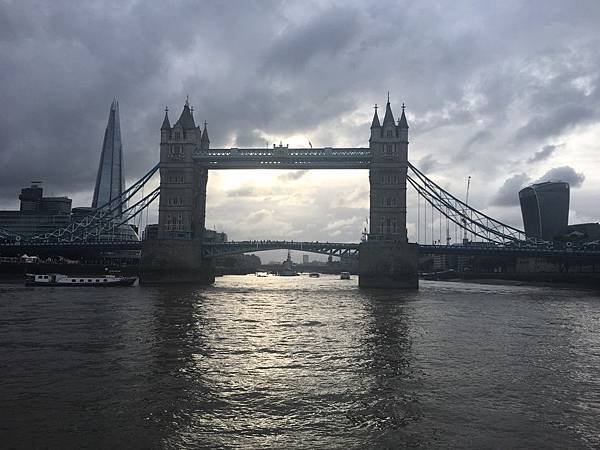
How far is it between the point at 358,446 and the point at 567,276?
8696 cm

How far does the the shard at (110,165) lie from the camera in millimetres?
177500

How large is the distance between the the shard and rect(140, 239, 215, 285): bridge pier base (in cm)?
11892

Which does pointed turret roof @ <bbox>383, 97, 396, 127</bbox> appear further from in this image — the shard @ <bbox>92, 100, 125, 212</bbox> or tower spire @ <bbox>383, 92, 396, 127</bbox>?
the shard @ <bbox>92, 100, 125, 212</bbox>

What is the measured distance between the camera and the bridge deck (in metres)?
67.0

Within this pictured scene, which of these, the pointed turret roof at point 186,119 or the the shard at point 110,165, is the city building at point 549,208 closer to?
the pointed turret roof at point 186,119

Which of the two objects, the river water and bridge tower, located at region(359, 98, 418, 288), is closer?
the river water

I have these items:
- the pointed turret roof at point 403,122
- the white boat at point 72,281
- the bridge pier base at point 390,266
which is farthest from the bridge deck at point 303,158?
the white boat at point 72,281

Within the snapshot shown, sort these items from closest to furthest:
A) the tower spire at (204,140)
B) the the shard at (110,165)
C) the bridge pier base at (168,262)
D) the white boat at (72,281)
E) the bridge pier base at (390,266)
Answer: the white boat at (72,281)
the bridge pier base at (390,266)
the bridge pier base at (168,262)
the tower spire at (204,140)
the the shard at (110,165)

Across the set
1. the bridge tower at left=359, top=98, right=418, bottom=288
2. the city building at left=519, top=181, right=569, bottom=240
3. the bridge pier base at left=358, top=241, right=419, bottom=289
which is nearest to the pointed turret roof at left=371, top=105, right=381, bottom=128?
the bridge tower at left=359, top=98, right=418, bottom=288

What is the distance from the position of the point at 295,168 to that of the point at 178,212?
1720cm

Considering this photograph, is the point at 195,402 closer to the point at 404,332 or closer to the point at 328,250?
the point at 404,332

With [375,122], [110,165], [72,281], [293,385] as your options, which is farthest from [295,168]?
[110,165]

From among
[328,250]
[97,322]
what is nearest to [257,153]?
[328,250]

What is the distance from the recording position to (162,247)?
219 feet
